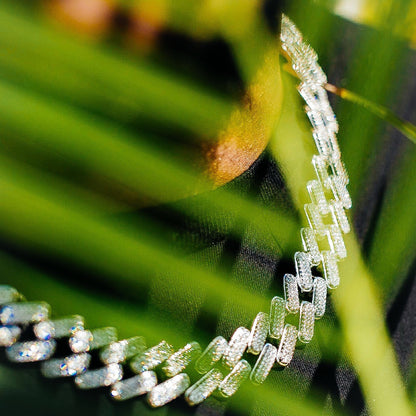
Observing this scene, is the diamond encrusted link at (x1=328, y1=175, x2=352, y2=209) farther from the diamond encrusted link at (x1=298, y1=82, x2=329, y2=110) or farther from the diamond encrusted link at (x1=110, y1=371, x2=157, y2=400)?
Answer: the diamond encrusted link at (x1=110, y1=371, x2=157, y2=400)

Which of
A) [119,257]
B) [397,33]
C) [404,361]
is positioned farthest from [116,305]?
[397,33]

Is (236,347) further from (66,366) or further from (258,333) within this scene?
(66,366)

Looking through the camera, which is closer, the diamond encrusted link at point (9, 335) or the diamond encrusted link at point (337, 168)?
the diamond encrusted link at point (9, 335)

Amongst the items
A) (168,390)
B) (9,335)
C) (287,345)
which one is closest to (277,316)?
(287,345)

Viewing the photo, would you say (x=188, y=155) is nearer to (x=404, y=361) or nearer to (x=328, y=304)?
(x=328, y=304)

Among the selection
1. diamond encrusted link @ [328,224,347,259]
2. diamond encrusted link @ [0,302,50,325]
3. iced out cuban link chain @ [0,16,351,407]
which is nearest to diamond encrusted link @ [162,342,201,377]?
iced out cuban link chain @ [0,16,351,407]

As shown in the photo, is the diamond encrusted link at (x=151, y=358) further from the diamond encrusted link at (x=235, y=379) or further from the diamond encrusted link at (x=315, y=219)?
the diamond encrusted link at (x=315, y=219)

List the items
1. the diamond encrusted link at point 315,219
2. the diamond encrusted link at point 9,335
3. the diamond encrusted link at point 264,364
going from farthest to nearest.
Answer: the diamond encrusted link at point 315,219 → the diamond encrusted link at point 264,364 → the diamond encrusted link at point 9,335

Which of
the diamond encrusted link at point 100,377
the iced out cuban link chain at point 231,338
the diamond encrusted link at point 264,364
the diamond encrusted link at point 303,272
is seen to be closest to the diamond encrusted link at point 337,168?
the iced out cuban link chain at point 231,338
